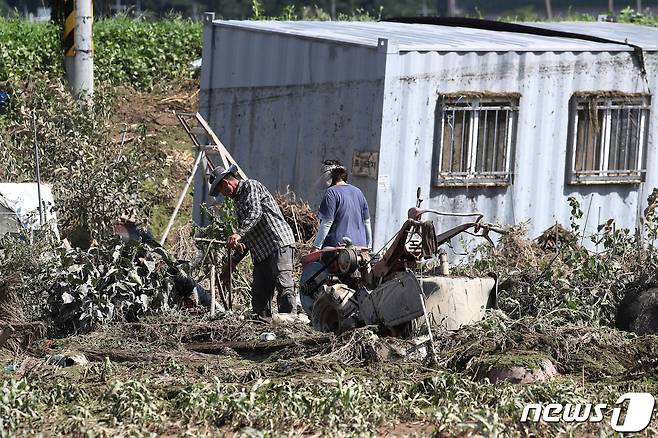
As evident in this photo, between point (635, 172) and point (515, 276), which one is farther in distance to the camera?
point (635, 172)

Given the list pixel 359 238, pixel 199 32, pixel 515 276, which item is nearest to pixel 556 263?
pixel 515 276

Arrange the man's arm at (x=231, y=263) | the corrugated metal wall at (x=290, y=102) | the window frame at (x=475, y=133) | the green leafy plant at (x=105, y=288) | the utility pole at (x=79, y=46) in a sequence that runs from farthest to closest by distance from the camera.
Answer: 1. the utility pole at (x=79, y=46)
2. the window frame at (x=475, y=133)
3. the corrugated metal wall at (x=290, y=102)
4. the man's arm at (x=231, y=263)
5. the green leafy plant at (x=105, y=288)

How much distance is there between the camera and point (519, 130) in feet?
44.4

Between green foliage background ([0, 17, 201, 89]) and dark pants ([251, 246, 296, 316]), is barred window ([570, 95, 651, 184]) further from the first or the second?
green foliage background ([0, 17, 201, 89])

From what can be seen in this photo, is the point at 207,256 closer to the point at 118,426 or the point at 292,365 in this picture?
the point at 292,365

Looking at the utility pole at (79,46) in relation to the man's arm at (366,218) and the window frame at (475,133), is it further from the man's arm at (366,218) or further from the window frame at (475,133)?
the man's arm at (366,218)

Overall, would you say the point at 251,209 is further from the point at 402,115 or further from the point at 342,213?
the point at 402,115

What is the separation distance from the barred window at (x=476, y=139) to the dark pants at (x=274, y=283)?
246 centimetres

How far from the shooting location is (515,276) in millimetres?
11383

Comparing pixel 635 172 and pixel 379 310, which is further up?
pixel 635 172

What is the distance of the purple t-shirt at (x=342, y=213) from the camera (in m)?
11.2

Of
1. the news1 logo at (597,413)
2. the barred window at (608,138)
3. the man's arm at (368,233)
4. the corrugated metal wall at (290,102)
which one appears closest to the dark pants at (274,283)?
the man's arm at (368,233)

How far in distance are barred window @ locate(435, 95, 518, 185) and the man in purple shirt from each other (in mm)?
1881

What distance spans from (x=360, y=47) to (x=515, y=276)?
3.03 metres
